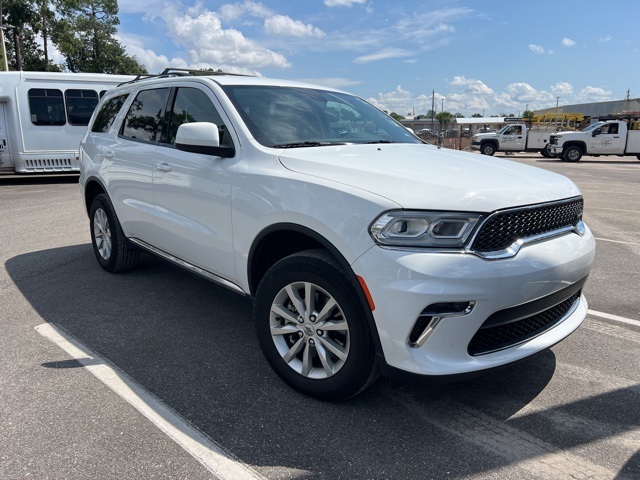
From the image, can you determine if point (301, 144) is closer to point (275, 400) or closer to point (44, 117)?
point (275, 400)

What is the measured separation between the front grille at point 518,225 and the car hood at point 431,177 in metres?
0.05

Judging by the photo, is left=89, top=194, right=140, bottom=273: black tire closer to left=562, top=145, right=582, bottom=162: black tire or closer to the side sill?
the side sill

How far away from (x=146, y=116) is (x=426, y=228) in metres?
3.19

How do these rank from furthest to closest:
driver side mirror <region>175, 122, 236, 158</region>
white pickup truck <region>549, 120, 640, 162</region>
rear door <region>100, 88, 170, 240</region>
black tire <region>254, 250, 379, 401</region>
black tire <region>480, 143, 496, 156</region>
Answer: black tire <region>480, 143, 496, 156</region> < white pickup truck <region>549, 120, 640, 162</region> < rear door <region>100, 88, 170, 240</region> < driver side mirror <region>175, 122, 236, 158</region> < black tire <region>254, 250, 379, 401</region>

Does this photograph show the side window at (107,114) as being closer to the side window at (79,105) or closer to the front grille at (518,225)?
the front grille at (518,225)

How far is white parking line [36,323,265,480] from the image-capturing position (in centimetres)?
232

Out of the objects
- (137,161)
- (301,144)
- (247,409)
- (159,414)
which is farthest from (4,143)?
(247,409)

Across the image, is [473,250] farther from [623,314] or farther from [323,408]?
[623,314]

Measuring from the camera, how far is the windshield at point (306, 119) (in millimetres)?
3408

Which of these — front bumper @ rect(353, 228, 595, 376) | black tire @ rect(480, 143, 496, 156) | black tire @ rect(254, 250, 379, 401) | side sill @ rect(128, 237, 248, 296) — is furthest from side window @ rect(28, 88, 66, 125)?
black tire @ rect(480, 143, 496, 156)

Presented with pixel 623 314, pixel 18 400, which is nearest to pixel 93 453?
pixel 18 400

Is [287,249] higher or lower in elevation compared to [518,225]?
lower

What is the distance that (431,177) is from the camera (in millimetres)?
2641

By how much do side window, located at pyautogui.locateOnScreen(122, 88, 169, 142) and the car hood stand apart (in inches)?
68.5
